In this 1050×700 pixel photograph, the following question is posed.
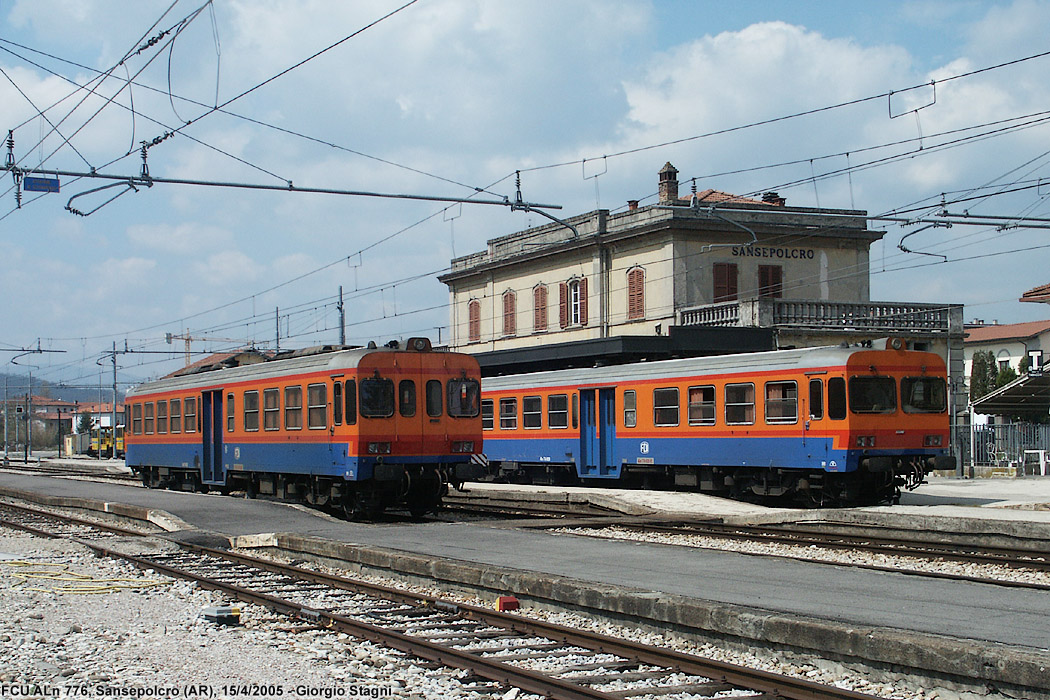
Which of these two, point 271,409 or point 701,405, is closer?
point 271,409

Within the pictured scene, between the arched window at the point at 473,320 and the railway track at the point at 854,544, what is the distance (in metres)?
38.3

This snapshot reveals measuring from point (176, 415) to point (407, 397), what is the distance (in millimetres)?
10128

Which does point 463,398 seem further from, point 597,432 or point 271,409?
point 597,432

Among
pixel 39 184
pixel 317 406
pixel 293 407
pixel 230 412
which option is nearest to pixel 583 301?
pixel 230 412

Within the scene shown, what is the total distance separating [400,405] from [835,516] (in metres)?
7.16

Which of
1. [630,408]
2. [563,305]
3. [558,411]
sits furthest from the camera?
[563,305]

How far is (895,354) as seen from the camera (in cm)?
2116

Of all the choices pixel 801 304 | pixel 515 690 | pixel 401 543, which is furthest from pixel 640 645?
pixel 801 304

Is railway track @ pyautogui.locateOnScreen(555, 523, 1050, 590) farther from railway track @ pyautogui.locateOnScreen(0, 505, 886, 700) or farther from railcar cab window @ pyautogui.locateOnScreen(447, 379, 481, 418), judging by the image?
railway track @ pyautogui.locateOnScreen(0, 505, 886, 700)

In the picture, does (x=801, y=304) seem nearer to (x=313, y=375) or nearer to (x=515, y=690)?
(x=313, y=375)

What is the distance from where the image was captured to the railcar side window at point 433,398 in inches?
774

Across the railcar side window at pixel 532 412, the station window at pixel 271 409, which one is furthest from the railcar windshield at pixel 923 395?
the station window at pixel 271 409

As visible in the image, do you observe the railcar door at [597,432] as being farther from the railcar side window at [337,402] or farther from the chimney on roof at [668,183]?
the chimney on roof at [668,183]

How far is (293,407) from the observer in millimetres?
20828
